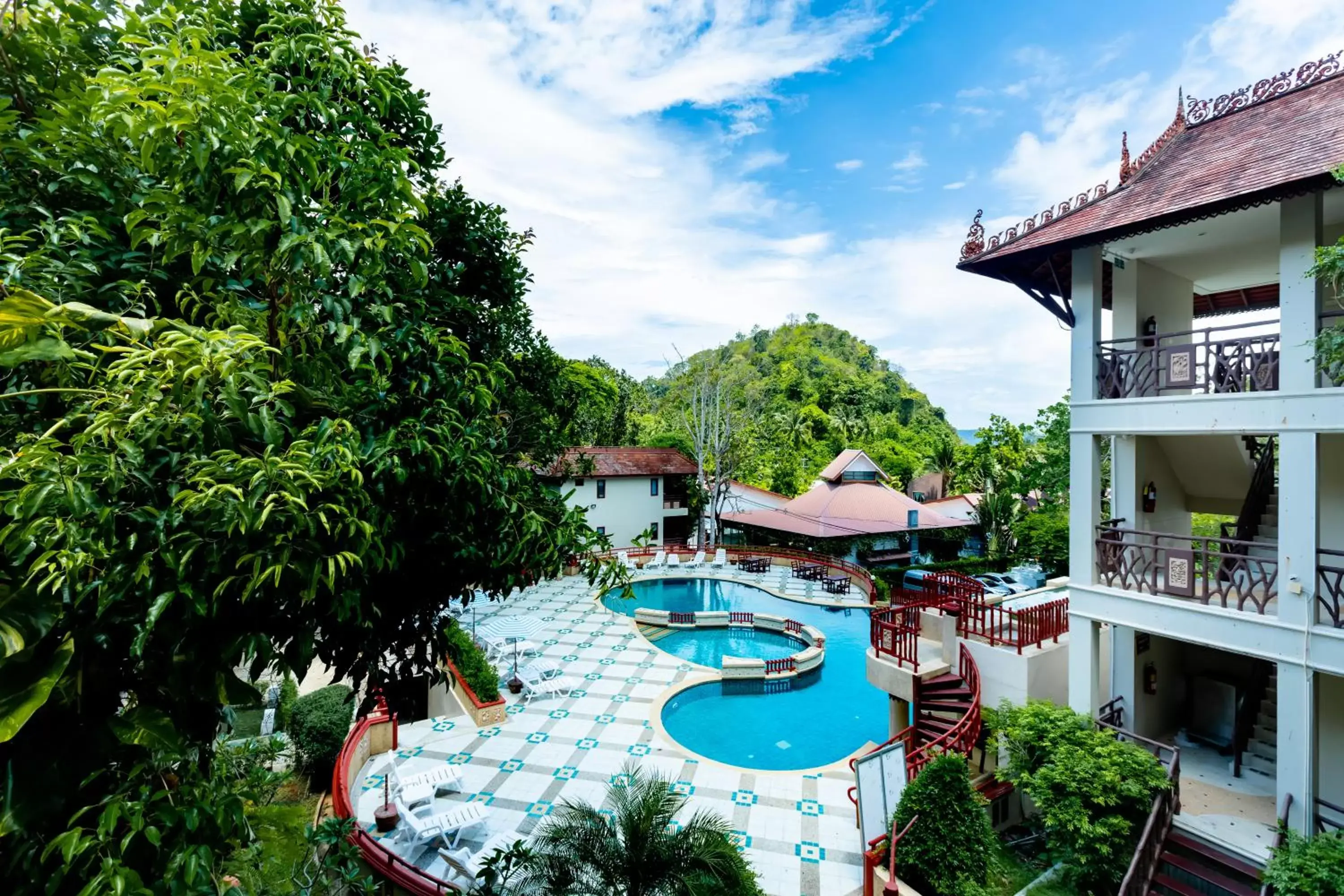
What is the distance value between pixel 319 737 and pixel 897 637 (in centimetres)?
911

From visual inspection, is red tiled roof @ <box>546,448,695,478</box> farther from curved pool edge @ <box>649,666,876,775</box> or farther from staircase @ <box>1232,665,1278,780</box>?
staircase @ <box>1232,665,1278,780</box>

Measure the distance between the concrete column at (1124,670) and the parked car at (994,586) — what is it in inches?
270

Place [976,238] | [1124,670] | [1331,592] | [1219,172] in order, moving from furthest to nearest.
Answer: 1. [976,238]
2. [1124,670]
3. [1219,172]
4. [1331,592]

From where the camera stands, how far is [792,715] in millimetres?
→ 11500

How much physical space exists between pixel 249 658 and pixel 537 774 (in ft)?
25.2

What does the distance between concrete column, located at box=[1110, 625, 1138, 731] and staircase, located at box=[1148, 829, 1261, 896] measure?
1.72 meters

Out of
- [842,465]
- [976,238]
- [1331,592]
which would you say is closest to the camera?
[1331,592]

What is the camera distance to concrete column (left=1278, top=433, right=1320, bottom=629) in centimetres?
542

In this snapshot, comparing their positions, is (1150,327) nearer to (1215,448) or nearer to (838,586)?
(1215,448)

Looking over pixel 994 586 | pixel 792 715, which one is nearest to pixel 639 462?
pixel 994 586

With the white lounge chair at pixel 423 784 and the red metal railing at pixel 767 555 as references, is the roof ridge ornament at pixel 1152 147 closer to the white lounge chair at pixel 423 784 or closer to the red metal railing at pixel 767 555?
the white lounge chair at pixel 423 784

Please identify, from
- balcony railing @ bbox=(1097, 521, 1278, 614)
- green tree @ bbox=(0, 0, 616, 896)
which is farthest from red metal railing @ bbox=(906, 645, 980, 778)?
green tree @ bbox=(0, 0, 616, 896)

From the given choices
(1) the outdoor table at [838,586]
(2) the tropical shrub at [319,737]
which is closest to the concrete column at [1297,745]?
(2) the tropical shrub at [319,737]

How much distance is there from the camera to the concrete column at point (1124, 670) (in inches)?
292
